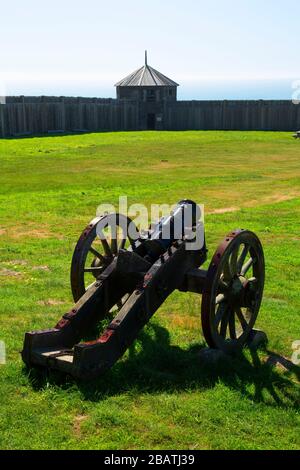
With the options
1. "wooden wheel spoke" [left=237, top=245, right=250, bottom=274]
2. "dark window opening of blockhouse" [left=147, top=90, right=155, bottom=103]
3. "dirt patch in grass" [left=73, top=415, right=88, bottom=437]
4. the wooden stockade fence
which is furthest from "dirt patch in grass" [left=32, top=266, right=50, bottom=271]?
"dark window opening of blockhouse" [left=147, top=90, right=155, bottom=103]

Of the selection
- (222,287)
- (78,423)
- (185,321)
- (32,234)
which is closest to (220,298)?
(222,287)

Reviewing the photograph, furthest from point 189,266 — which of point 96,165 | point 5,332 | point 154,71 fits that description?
point 154,71

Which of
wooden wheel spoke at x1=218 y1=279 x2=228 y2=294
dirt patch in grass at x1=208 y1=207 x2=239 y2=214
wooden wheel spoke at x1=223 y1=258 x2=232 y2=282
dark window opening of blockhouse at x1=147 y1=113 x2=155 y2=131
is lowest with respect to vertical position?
dirt patch in grass at x1=208 y1=207 x2=239 y2=214

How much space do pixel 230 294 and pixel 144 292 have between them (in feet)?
2.93

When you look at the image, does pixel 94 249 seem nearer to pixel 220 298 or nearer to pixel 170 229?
pixel 170 229

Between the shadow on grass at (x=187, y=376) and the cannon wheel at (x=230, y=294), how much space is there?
21 centimetres

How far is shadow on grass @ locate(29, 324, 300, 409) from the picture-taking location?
16.3 ft

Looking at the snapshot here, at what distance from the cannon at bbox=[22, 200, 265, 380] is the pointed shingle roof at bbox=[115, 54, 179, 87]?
40.0 metres

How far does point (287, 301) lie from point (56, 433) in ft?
13.1

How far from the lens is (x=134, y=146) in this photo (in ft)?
99.2

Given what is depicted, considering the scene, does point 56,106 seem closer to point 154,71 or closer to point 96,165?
point 154,71

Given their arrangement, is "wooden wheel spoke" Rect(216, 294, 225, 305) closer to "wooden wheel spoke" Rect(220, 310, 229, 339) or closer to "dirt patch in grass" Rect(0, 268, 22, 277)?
"wooden wheel spoke" Rect(220, 310, 229, 339)

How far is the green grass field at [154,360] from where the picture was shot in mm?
4402

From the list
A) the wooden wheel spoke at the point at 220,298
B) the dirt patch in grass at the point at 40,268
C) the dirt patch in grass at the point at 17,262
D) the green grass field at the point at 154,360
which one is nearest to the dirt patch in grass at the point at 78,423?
the green grass field at the point at 154,360
